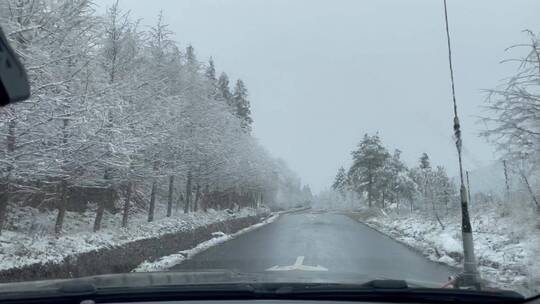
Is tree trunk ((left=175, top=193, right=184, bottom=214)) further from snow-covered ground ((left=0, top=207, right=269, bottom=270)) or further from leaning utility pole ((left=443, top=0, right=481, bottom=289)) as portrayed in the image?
leaning utility pole ((left=443, top=0, right=481, bottom=289))

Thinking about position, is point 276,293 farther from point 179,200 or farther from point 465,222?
point 179,200

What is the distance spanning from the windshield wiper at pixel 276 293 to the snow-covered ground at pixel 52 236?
944 centimetres

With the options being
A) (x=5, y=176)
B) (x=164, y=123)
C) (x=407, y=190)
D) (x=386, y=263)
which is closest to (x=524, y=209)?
(x=386, y=263)

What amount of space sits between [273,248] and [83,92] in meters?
8.54

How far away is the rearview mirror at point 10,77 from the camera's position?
92.8 inches

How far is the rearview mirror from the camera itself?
7.73ft

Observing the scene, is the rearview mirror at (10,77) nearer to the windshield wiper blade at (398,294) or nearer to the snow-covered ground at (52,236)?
the windshield wiper blade at (398,294)

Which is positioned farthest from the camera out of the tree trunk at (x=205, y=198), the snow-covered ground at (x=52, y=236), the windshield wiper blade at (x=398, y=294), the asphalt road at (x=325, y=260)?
the tree trunk at (x=205, y=198)

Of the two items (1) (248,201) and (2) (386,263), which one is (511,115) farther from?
A: (1) (248,201)

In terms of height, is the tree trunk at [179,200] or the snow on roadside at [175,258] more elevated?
the tree trunk at [179,200]

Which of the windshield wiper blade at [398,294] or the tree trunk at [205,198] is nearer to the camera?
the windshield wiper blade at [398,294]

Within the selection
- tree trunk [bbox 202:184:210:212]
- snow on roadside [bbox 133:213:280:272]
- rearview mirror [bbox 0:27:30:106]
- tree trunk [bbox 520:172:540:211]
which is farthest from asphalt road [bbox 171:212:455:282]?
tree trunk [bbox 202:184:210:212]

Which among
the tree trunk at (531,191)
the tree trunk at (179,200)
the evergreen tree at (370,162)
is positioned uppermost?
the evergreen tree at (370,162)

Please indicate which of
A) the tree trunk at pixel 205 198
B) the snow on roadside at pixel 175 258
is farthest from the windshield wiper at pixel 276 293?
the tree trunk at pixel 205 198
